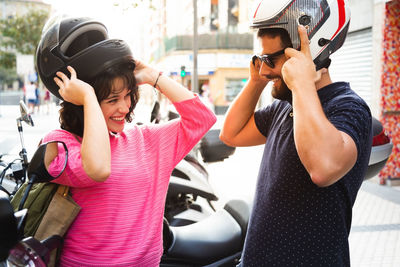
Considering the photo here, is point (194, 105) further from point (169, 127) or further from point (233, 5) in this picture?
point (233, 5)

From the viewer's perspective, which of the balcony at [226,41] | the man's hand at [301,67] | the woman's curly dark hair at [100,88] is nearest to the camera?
the man's hand at [301,67]

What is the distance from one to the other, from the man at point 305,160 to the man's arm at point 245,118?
25 centimetres

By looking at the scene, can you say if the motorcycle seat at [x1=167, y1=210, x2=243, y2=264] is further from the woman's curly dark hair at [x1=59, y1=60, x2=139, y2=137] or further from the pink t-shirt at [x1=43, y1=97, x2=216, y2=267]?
the woman's curly dark hair at [x1=59, y1=60, x2=139, y2=137]

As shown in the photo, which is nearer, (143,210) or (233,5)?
(143,210)

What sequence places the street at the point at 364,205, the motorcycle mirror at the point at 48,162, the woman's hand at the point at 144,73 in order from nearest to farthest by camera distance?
the motorcycle mirror at the point at 48,162 < the woman's hand at the point at 144,73 < the street at the point at 364,205

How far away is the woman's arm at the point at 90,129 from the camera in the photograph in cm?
143

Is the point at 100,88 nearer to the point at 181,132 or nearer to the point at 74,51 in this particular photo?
the point at 74,51

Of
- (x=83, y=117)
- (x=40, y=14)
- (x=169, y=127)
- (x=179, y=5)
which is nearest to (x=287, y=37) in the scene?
(x=169, y=127)

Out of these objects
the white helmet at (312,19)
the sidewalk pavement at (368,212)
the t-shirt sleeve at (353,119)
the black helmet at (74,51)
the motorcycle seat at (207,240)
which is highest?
the white helmet at (312,19)

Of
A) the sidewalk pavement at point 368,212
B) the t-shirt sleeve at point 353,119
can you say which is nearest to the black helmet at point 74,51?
the t-shirt sleeve at point 353,119

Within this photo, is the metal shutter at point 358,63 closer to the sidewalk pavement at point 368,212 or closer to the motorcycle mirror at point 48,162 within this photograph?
the sidewalk pavement at point 368,212

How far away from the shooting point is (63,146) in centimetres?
148

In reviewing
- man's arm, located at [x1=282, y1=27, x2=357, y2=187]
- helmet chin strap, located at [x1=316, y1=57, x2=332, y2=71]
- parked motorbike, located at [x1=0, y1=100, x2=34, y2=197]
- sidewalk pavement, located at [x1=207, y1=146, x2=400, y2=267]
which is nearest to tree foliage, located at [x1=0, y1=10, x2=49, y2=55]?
sidewalk pavement, located at [x1=207, y1=146, x2=400, y2=267]

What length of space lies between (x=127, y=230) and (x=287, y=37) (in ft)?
3.11
